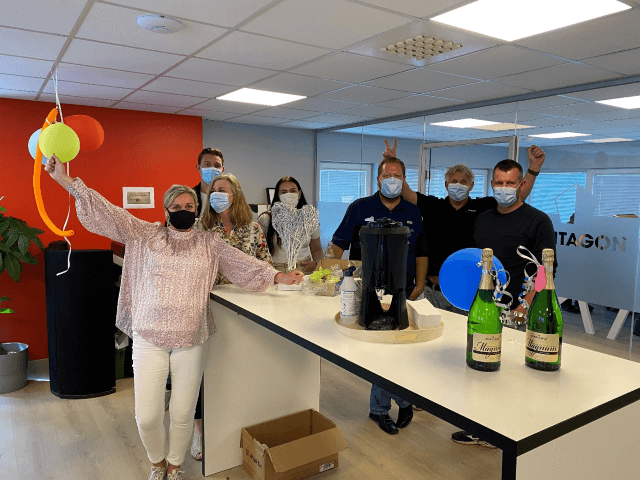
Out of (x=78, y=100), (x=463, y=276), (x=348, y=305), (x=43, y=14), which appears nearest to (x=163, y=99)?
(x=78, y=100)

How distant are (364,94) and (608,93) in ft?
6.40

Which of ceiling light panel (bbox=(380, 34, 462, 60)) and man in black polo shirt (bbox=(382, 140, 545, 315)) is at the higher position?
ceiling light panel (bbox=(380, 34, 462, 60))

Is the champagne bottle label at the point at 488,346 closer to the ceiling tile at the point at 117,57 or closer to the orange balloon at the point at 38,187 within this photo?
the orange balloon at the point at 38,187

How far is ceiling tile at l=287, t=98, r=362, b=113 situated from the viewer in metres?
4.74

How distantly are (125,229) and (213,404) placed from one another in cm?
100

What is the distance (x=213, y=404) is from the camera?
2533mm

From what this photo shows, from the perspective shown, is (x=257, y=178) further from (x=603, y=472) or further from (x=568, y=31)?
(x=603, y=472)

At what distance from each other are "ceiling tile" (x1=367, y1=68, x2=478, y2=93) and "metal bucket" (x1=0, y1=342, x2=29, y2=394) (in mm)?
3492

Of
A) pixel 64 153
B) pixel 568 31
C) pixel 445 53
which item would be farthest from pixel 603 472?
pixel 445 53

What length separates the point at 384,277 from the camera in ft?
5.46

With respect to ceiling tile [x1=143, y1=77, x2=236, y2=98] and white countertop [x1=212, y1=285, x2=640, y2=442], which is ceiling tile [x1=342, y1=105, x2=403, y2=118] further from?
white countertop [x1=212, y1=285, x2=640, y2=442]

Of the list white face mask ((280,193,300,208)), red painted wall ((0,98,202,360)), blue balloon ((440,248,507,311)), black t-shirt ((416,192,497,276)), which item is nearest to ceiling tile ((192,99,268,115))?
red painted wall ((0,98,202,360))

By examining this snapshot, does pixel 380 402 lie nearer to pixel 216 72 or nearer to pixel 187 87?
pixel 216 72

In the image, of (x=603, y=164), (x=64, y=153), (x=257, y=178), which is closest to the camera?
(x=64, y=153)
